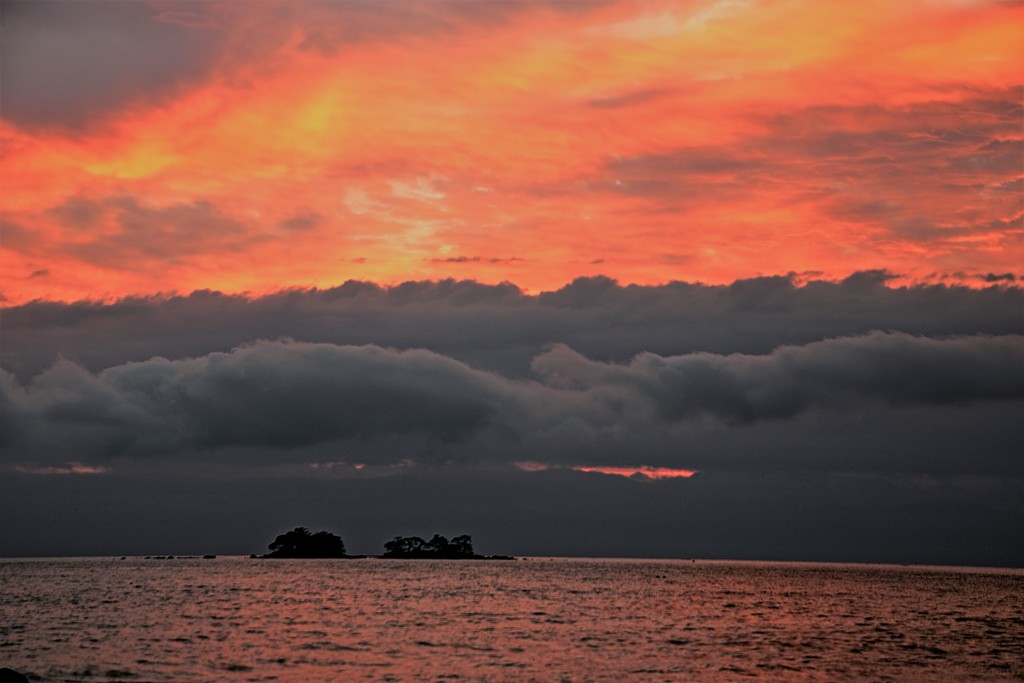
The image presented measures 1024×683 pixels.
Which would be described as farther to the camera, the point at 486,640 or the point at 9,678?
the point at 486,640

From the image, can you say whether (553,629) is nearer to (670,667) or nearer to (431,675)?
(670,667)

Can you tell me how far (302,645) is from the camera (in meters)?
89.8

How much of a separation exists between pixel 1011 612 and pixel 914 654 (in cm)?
8527

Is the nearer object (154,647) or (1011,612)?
(154,647)

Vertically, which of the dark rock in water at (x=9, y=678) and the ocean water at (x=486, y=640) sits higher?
the dark rock in water at (x=9, y=678)

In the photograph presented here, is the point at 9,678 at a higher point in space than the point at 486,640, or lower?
higher

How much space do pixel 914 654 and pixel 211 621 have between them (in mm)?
73450

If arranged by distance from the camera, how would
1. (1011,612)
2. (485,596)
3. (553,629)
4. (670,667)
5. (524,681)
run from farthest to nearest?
(485,596) < (1011,612) < (553,629) < (670,667) < (524,681)

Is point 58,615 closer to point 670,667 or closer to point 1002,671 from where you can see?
point 670,667

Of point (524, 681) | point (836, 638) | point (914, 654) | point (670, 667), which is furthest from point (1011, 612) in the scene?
point (524, 681)

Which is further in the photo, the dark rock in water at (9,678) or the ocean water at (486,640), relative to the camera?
the ocean water at (486,640)

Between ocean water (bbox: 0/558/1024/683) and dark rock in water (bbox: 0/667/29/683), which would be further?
ocean water (bbox: 0/558/1024/683)

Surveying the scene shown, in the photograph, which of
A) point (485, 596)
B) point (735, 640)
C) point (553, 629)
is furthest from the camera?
point (485, 596)

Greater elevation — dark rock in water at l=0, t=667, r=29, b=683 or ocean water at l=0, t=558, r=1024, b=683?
dark rock in water at l=0, t=667, r=29, b=683
